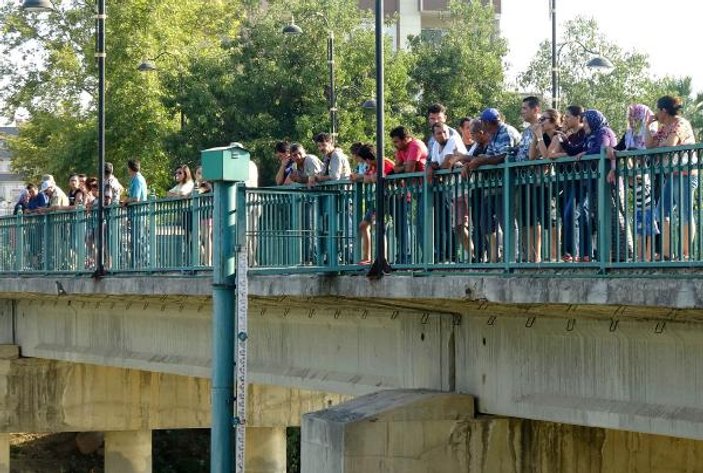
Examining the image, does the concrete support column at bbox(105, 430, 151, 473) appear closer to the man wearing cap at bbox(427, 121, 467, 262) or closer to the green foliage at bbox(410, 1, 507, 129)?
the man wearing cap at bbox(427, 121, 467, 262)

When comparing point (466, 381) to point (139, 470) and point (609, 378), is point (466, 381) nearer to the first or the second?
point (609, 378)

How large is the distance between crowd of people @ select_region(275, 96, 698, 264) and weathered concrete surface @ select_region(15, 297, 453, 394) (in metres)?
1.13

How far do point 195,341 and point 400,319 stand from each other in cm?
622

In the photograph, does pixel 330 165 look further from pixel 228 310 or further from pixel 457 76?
pixel 457 76

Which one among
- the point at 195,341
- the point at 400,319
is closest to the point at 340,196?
A: the point at 400,319

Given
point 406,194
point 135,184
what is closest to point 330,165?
point 406,194

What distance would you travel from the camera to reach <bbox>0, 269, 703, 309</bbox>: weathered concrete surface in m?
11.8

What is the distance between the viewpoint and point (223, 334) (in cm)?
1318

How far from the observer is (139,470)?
3192 cm

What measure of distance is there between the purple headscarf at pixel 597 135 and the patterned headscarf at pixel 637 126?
0.65ft

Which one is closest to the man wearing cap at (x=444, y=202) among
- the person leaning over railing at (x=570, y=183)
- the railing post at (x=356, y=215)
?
the railing post at (x=356, y=215)

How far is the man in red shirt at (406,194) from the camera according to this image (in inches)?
606

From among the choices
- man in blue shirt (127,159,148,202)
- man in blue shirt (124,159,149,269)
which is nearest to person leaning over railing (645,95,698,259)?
man in blue shirt (124,159,149,269)

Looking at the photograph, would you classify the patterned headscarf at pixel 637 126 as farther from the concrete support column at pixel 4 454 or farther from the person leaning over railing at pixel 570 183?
the concrete support column at pixel 4 454
